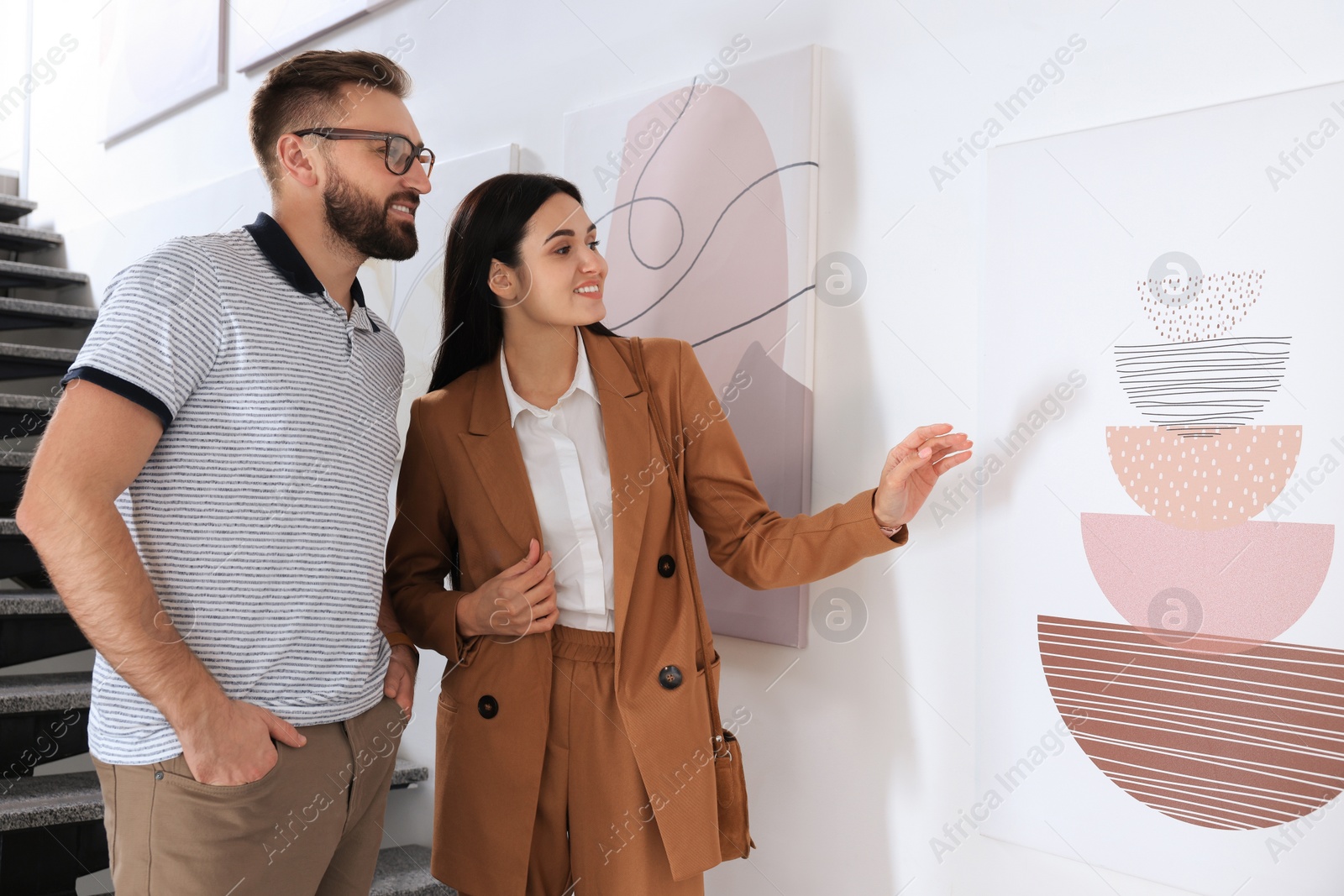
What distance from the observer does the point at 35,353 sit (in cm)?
334

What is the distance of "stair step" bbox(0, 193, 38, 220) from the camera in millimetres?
4422

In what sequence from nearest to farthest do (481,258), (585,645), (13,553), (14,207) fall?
(585,645) → (481,258) → (13,553) → (14,207)

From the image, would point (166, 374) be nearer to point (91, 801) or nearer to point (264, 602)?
point (264, 602)

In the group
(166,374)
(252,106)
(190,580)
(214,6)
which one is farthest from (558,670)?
(214,6)

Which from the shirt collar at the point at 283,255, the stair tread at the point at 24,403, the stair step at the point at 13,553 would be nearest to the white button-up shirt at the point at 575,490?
the shirt collar at the point at 283,255

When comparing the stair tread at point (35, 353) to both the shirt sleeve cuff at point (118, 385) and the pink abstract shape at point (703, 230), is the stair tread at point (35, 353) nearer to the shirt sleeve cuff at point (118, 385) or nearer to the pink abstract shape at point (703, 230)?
the pink abstract shape at point (703, 230)

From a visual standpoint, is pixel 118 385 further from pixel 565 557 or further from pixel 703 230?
pixel 703 230

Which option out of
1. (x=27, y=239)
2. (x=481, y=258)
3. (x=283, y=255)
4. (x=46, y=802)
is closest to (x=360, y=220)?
(x=283, y=255)

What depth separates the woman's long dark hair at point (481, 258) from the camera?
171 centimetres

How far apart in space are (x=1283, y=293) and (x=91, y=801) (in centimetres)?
249

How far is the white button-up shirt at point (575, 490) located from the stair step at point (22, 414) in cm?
216

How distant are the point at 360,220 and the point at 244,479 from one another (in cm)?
47

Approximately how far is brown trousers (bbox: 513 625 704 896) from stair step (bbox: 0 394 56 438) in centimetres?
233

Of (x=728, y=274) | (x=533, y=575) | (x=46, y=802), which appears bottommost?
(x=46, y=802)
